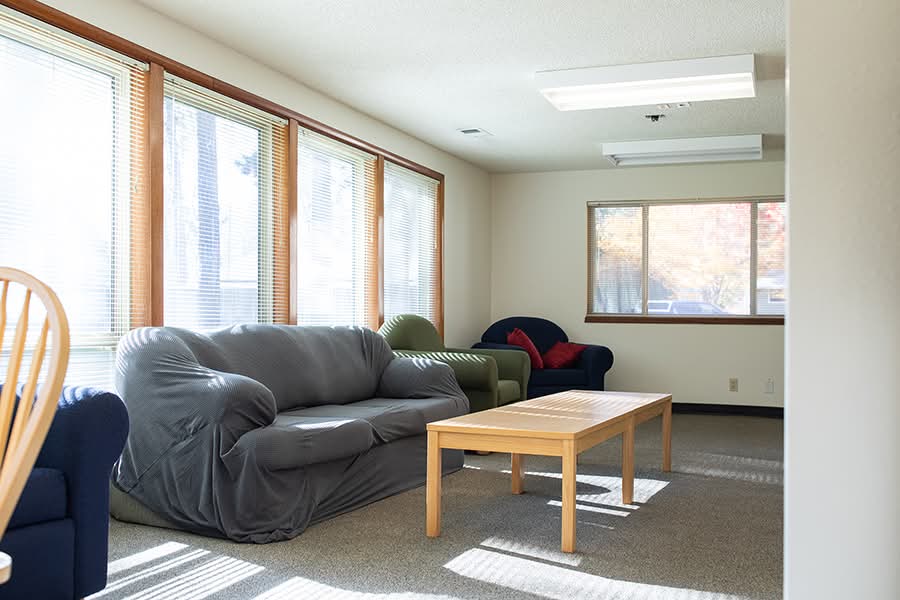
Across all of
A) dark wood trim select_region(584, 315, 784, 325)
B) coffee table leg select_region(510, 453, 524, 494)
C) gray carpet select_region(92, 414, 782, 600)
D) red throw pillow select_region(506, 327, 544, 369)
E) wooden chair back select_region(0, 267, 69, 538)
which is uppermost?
wooden chair back select_region(0, 267, 69, 538)

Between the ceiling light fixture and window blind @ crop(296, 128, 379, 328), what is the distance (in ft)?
7.09

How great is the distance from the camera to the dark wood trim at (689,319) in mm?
7926

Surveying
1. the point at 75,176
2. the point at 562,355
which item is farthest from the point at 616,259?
the point at 75,176

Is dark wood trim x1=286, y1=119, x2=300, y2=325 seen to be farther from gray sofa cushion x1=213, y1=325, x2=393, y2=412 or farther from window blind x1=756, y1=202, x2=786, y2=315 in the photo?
window blind x1=756, y1=202, x2=786, y2=315

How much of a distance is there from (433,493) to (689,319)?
5.24 meters

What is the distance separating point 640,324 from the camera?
8297 mm

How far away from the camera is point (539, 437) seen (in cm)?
336

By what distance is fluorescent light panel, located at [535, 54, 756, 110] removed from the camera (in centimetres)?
489

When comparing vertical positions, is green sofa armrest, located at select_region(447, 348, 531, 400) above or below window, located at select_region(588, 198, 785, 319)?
below

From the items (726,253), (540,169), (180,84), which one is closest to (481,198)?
(540,169)

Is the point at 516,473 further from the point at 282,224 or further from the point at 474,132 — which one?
the point at 474,132

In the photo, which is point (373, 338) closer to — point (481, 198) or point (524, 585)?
point (524, 585)

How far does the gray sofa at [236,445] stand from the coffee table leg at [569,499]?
998 mm

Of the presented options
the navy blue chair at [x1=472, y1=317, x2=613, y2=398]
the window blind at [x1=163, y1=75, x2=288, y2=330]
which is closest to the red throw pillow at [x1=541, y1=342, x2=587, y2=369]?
the navy blue chair at [x1=472, y1=317, x2=613, y2=398]
